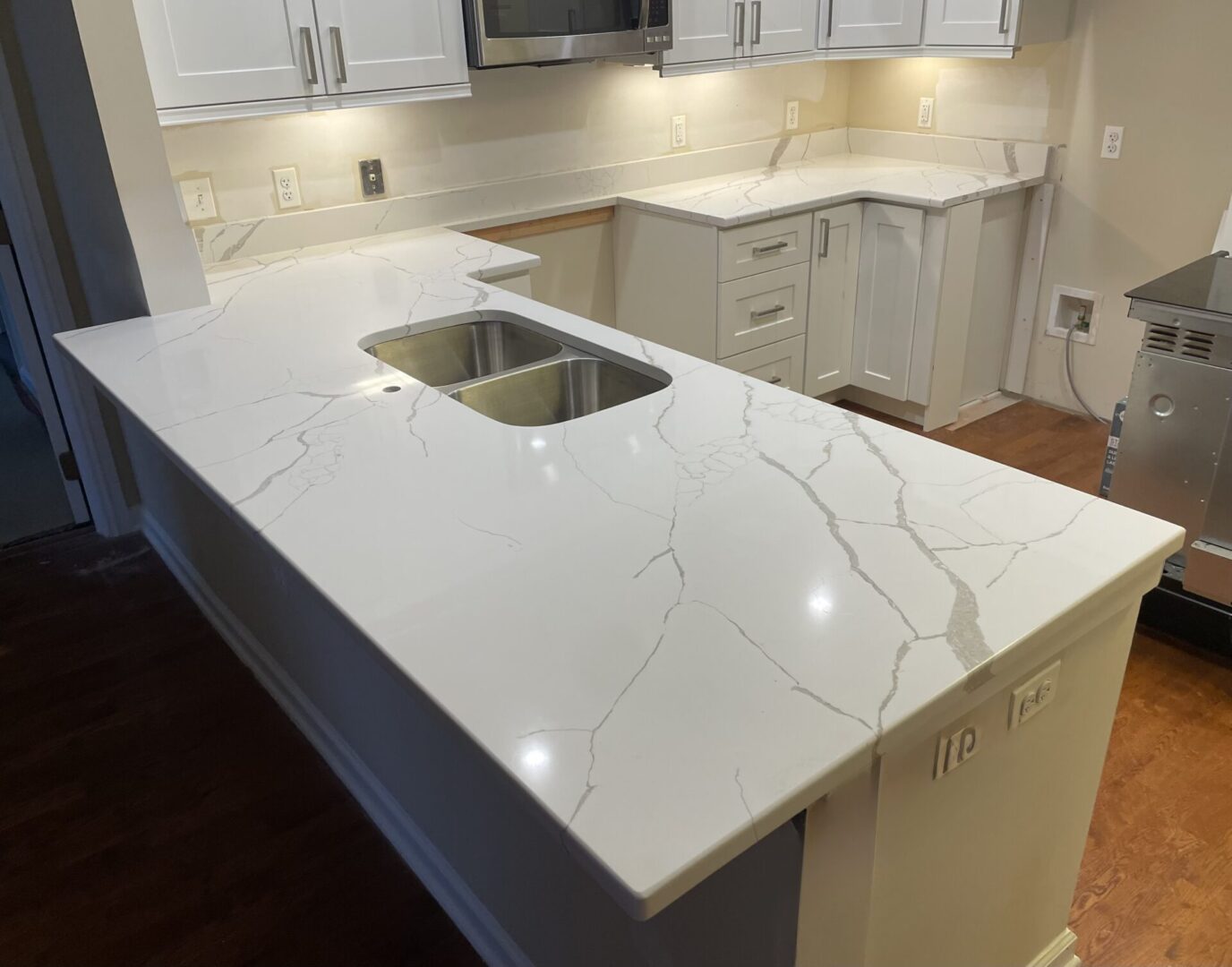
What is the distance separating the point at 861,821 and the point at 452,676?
45 centimetres

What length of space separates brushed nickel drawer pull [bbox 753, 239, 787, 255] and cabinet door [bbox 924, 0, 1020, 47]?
2.86 ft

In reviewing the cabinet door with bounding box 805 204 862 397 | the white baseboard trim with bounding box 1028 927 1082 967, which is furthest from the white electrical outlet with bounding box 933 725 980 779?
the cabinet door with bounding box 805 204 862 397

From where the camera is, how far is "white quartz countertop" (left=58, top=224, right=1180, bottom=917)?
0.84m

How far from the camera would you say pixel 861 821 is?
1.00 m

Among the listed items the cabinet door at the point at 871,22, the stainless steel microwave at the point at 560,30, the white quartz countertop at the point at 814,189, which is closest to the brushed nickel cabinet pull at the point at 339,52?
the stainless steel microwave at the point at 560,30

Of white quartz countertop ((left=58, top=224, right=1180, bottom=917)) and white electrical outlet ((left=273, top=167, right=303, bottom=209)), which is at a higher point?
white electrical outlet ((left=273, top=167, right=303, bottom=209))

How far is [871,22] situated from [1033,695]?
294cm

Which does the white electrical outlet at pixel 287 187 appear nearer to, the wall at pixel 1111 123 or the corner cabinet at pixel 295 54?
the corner cabinet at pixel 295 54

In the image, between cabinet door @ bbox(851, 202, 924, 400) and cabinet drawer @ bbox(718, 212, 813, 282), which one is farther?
cabinet door @ bbox(851, 202, 924, 400)

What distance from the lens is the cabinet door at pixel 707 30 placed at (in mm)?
3014

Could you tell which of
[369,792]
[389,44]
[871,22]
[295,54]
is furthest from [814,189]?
[369,792]

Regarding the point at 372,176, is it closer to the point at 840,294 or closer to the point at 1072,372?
the point at 840,294

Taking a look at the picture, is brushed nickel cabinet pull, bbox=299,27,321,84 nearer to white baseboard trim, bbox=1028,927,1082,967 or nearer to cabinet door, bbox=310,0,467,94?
cabinet door, bbox=310,0,467,94

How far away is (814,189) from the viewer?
135 inches
